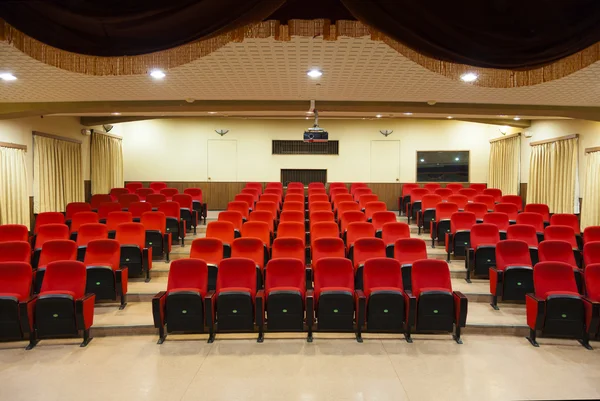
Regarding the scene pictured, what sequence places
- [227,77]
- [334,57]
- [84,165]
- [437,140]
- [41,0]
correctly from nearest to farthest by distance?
[41,0] → [334,57] → [227,77] → [84,165] → [437,140]

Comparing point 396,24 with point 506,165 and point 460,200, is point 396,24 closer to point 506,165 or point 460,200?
point 460,200

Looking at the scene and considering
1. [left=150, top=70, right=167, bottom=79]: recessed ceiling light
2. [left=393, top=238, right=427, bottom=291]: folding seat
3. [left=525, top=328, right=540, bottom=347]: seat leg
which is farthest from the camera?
[left=393, top=238, right=427, bottom=291]: folding seat

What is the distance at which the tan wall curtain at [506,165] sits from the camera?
1213cm

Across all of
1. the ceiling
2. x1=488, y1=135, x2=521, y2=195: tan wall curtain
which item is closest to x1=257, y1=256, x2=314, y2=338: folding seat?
the ceiling

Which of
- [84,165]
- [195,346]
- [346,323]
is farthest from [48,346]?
[84,165]

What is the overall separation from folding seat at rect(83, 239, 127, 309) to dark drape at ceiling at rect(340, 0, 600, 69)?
16.8 ft

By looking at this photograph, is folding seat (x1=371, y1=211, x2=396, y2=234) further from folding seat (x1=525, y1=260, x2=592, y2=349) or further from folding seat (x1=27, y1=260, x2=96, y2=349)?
folding seat (x1=27, y1=260, x2=96, y2=349)

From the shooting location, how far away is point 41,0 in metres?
2.01

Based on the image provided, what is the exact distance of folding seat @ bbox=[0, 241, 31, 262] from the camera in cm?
618

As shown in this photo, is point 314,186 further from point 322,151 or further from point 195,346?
point 195,346

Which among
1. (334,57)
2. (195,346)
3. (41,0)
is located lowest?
(195,346)

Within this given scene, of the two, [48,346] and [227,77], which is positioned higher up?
[227,77]

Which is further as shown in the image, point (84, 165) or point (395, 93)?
point (84, 165)

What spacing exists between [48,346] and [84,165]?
25.8 feet
